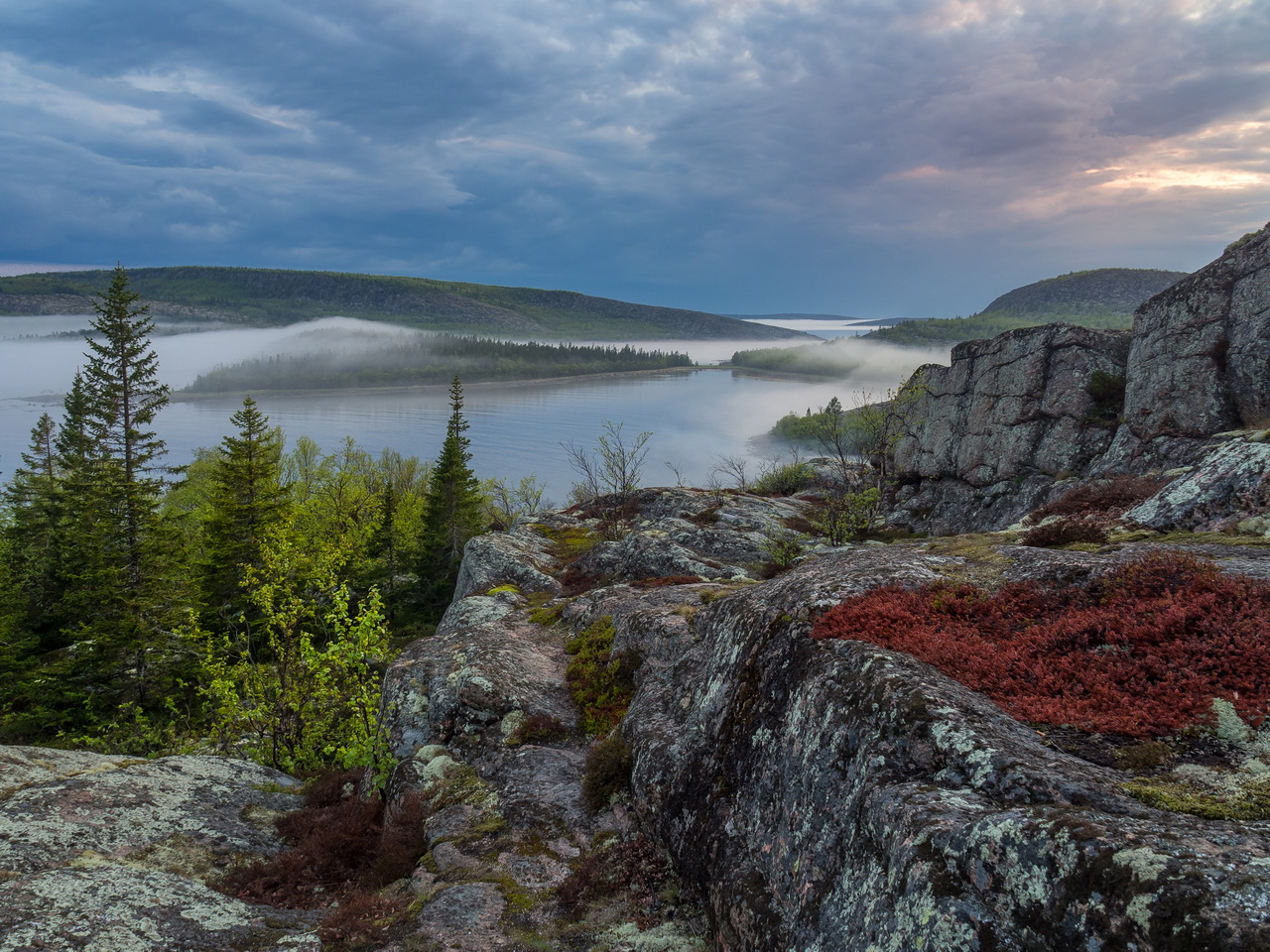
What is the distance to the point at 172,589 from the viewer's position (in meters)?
35.3

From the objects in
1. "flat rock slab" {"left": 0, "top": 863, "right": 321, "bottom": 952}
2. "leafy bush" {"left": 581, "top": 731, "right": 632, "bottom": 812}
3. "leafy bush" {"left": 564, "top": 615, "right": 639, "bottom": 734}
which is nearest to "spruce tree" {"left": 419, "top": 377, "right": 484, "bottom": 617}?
"leafy bush" {"left": 564, "top": 615, "right": 639, "bottom": 734}

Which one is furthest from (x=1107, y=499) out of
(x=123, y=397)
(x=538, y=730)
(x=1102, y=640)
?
(x=123, y=397)

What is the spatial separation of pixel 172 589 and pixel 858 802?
40.7 metres

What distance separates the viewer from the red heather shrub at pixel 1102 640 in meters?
5.24

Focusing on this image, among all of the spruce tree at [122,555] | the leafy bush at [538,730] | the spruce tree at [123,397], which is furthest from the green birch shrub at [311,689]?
the spruce tree at [123,397]

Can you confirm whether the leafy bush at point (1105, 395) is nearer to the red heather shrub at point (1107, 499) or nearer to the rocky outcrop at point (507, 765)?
the red heather shrub at point (1107, 499)

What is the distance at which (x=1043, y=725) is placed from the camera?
17.6 ft

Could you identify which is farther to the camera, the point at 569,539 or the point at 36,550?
the point at 36,550

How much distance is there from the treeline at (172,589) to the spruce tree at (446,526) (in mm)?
141

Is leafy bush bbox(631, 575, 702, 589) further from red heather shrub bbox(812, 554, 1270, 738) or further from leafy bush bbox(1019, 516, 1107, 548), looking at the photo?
red heather shrub bbox(812, 554, 1270, 738)

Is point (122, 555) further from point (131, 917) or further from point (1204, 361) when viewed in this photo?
point (1204, 361)

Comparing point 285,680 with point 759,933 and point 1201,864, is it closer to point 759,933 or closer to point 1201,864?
point 759,933

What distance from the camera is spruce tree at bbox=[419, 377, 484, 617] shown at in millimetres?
51969

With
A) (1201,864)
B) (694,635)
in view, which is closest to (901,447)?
(694,635)
